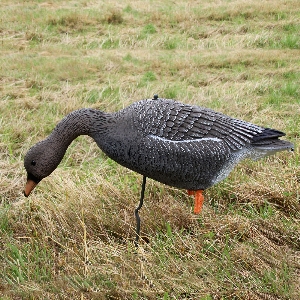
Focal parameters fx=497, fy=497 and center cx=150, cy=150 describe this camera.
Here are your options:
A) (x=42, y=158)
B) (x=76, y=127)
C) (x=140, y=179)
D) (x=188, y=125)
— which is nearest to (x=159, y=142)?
(x=188, y=125)

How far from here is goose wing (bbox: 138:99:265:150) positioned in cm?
306

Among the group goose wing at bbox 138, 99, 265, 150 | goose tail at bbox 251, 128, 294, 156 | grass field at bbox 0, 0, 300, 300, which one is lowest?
grass field at bbox 0, 0, 300, 300

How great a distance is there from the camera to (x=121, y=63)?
27.3 feet

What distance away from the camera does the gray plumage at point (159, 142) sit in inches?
119

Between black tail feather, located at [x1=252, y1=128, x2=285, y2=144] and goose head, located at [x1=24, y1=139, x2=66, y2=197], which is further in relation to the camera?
black tail feather, located at [x1=252, y1=128, x2=285, y2=144]

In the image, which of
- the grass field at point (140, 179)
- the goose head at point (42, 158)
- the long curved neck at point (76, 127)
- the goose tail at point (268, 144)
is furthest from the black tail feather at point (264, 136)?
the goose head at point (42, 158)

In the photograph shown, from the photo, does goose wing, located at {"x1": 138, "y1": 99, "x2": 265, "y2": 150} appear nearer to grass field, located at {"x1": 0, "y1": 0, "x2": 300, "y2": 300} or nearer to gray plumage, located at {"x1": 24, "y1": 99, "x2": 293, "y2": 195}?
gray plumage, located at {"x1": 24, "y1": 99, "x2": 293, "y2": 195}

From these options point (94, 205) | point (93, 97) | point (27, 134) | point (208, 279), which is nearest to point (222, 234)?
point (208, 279)

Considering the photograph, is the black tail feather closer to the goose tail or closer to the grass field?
the goose tail

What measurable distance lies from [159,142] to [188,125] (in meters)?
0.24

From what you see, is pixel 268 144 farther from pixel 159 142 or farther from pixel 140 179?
pixel 140 179

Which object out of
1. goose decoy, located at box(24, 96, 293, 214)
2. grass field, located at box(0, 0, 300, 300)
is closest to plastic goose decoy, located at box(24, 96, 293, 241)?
goose decoy, located at box(24, 96, 293, 214)

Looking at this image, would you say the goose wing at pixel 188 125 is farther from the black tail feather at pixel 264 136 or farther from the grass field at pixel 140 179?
the grass field at pixel 140 179

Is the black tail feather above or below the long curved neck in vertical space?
below
